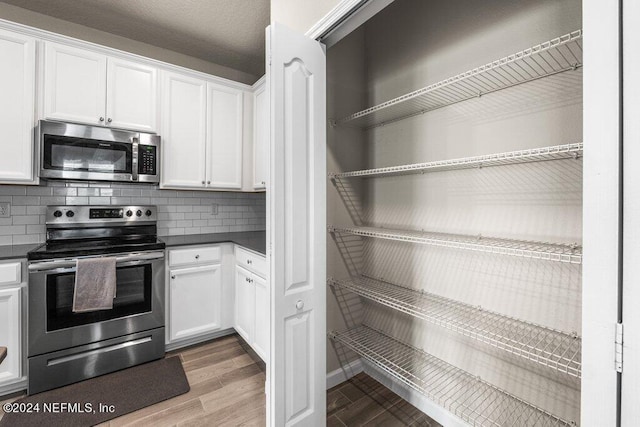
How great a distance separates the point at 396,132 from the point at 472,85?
1.90 feet

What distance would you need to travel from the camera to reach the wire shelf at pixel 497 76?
1.16 metres

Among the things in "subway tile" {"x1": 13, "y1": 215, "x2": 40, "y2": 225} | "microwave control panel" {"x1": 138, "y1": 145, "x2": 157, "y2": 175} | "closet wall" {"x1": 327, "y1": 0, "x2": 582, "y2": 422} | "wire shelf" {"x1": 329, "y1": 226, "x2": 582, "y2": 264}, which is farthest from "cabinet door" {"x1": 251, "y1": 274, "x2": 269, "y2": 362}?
"subway tile" {"x1": 13, "y1": 215, "x2": 40, "y2": 225}

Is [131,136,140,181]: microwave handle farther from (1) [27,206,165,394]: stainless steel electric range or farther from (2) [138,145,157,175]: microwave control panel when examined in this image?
(1) [27,206,165,394]: stainless steel electric range

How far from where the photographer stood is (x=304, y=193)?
4.61ft

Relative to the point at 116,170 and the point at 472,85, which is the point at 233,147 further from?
the point at 472,85

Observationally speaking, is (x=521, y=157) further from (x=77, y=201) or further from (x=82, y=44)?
(x=77, y=201)

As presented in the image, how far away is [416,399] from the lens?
6.06ft

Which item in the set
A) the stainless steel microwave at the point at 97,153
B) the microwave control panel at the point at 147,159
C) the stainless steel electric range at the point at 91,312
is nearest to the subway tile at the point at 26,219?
the stainless steel electric range at the point at 91,312

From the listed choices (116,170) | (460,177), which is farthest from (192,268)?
(460,177)

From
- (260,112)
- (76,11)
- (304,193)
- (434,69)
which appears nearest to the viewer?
(304,193)

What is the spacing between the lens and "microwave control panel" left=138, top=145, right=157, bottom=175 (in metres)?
2.50

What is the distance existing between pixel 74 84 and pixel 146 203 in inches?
42.5

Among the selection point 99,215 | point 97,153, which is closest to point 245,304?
point 99,215

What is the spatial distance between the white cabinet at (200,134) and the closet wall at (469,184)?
139cm
